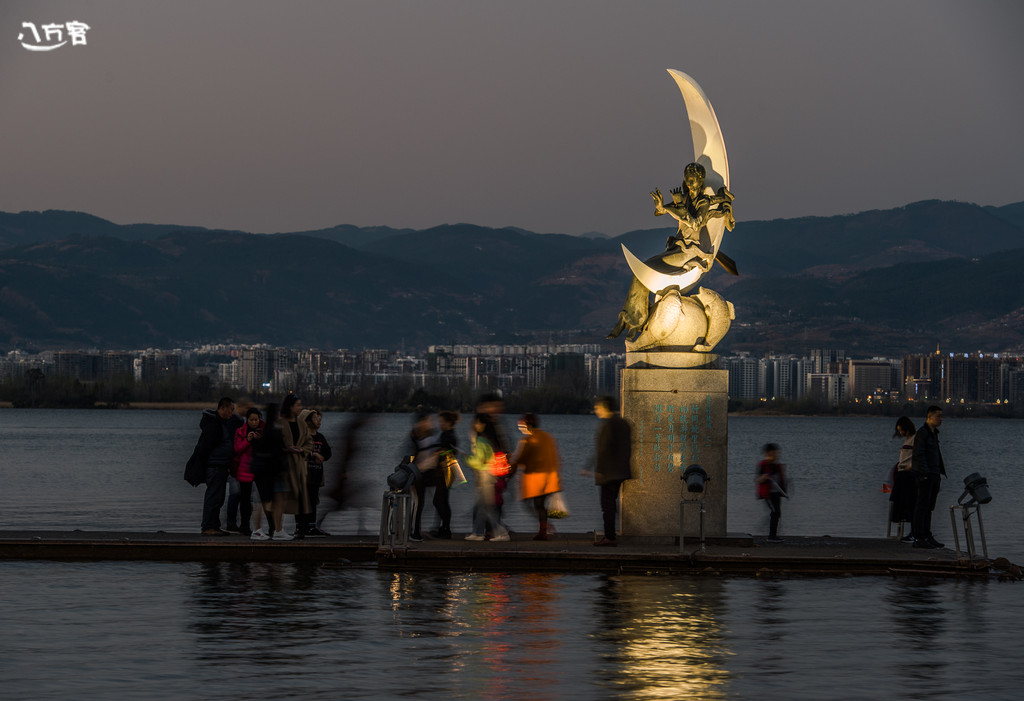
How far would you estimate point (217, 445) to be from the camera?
53.9 feet

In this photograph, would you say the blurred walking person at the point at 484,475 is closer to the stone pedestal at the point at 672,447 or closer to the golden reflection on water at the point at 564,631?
the stone pedestal at the point at 672,447

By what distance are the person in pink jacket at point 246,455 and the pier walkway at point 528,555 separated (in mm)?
496

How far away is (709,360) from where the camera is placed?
17.2 metres

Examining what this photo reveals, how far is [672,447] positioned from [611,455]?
0.98 m

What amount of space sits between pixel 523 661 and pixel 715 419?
6.95 meters

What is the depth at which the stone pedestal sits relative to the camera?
16672 mm

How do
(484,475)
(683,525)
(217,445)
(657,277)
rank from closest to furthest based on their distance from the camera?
(683,525) → (484,475) → (217,445) → (657,277)

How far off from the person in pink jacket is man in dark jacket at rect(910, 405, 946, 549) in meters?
7.09

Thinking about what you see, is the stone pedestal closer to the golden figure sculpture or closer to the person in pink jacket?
the golden figure sculpture

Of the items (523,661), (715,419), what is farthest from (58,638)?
(715,419)

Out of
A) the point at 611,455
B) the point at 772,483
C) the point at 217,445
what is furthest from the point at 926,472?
the point at 217,445

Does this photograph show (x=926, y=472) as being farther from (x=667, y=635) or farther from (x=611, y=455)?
(x=667, y=635)

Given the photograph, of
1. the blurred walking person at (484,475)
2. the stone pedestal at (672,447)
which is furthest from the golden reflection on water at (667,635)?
the blurred walking person at (484,475)

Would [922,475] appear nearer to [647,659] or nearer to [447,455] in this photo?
[447,455]
